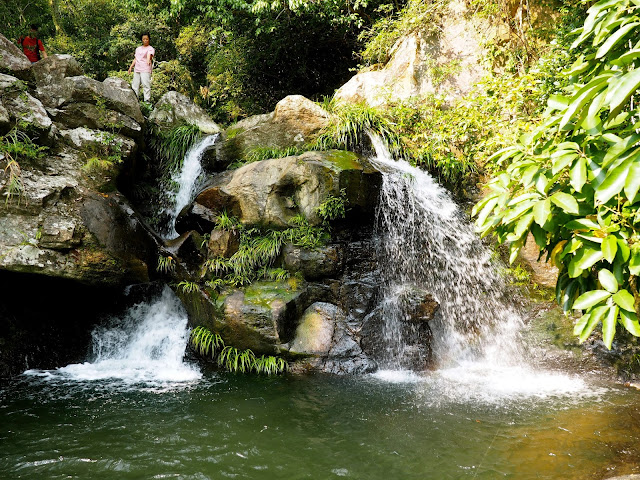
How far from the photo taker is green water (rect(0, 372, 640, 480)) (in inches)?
139

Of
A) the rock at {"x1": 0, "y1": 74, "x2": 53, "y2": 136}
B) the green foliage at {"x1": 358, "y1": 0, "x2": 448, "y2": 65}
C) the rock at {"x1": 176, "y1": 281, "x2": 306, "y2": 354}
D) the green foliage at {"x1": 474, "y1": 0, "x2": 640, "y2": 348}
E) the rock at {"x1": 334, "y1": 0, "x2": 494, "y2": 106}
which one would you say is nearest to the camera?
the green foliage at {"x1": 474, "y1": 0, "x2": 640, "y2": 348}

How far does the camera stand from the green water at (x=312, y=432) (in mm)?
3535

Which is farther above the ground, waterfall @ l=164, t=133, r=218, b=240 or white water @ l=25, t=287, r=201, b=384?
waterfall @ l=164, t=133, r=218, b=240

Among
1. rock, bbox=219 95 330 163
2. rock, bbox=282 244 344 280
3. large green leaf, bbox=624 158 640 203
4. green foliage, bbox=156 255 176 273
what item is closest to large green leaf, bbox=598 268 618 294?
large green leaf, bbox=624 158 640 203

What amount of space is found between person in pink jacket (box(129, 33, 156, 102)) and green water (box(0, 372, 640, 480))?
7.58 metres

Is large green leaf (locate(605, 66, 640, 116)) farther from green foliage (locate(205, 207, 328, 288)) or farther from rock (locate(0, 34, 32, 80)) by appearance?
rock (locate(0, 34, 32, 80))

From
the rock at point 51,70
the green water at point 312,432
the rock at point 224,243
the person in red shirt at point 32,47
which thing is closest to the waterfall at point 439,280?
the green water at point 312,432


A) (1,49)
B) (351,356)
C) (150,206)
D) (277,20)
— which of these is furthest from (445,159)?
(1,49)

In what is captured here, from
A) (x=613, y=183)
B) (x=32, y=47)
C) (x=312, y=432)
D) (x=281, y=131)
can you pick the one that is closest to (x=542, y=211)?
(x=613, y=183)

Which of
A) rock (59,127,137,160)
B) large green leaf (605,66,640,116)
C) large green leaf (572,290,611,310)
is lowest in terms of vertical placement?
large green leaf (572,290,611,310)

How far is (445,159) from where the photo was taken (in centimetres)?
838

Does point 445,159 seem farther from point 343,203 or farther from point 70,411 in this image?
point 70,411

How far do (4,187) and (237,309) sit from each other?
3.71 m

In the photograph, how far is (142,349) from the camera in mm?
6840
